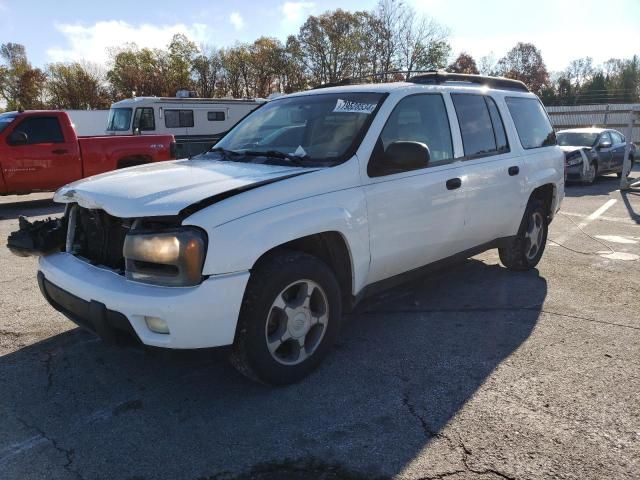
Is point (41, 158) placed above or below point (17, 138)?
below

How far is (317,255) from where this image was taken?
134 inches

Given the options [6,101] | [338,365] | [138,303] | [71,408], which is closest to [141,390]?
[71,408]

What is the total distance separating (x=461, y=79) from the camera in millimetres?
4840

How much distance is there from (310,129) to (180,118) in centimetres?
1449

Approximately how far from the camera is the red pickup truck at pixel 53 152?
10070 millimetres

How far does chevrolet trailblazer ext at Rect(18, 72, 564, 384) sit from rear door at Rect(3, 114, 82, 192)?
738 centimetres

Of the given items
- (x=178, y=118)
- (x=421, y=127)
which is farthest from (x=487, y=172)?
(x=178, y=118)

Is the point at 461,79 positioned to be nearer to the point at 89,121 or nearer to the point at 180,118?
the point at 180,118

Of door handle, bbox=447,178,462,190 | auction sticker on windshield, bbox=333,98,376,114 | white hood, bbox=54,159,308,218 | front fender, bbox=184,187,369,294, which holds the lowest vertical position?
front fender, bbox=184,187,369,294

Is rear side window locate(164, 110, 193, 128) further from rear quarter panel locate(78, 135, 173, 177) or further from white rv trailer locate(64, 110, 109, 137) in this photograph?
white rv trailer locate(64, 110, 109, 137)

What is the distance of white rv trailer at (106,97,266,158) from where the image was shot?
15.8m

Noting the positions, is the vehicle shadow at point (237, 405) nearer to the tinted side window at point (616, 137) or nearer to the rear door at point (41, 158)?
the rear door at point (41, 158)

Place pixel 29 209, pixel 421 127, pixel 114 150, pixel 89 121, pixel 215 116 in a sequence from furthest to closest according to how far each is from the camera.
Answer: pixel 89 121
pixel 215 116
pixel 114 150
pixel 29 209
pixel 421 127

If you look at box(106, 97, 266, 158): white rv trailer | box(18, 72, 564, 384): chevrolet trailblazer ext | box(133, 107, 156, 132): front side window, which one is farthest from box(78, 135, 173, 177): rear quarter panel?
box(18, 72, 564, 384): chevrolet trailblazer ext
